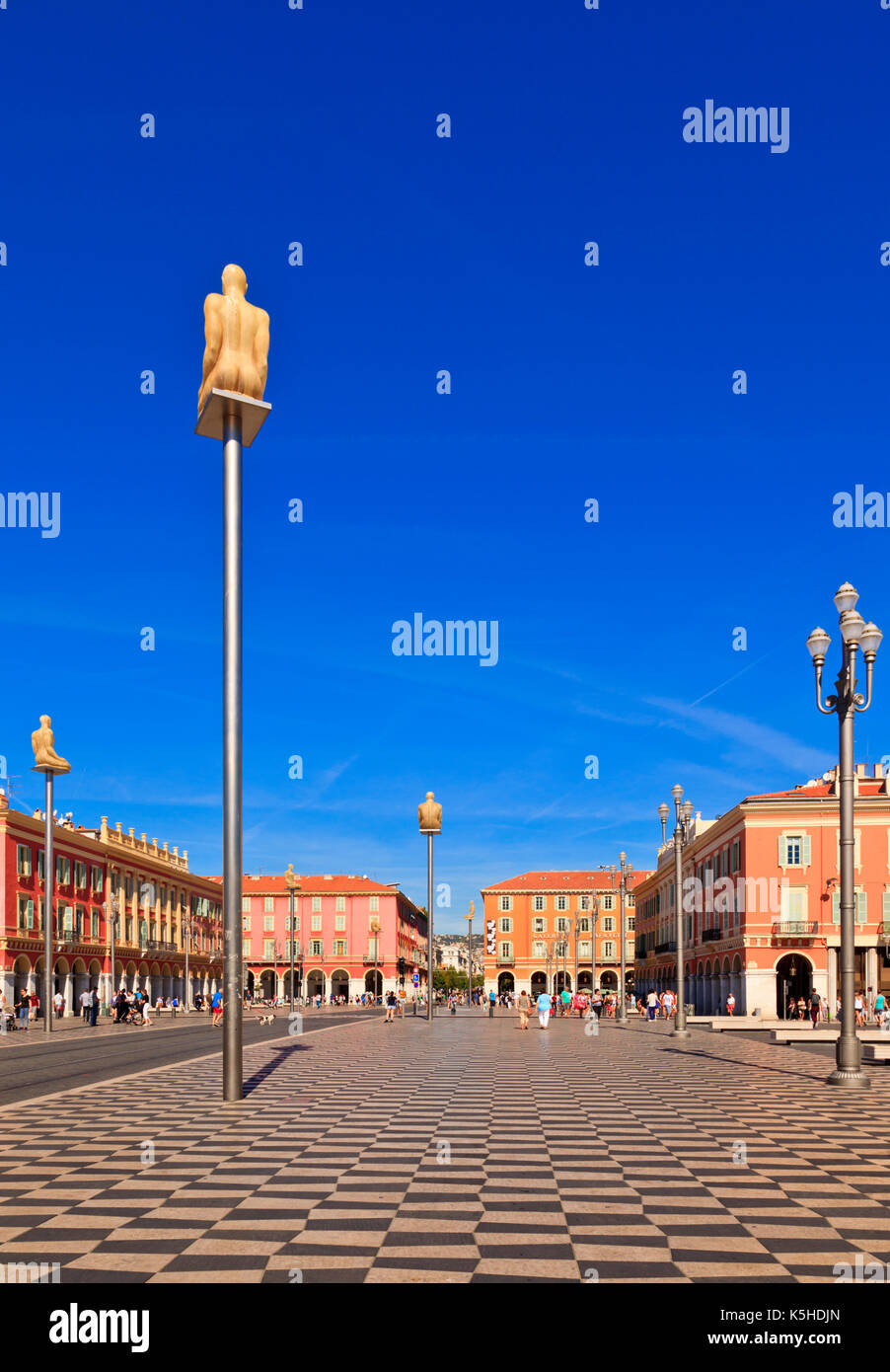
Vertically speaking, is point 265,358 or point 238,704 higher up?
point 265,358

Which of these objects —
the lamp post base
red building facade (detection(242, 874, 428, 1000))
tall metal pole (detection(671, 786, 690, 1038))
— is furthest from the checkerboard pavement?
red building facade (detection(242, 874, 428, 1000))

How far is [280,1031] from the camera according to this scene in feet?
141

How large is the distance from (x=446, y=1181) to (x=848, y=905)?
40.9 ft

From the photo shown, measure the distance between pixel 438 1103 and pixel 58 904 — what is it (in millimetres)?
57062

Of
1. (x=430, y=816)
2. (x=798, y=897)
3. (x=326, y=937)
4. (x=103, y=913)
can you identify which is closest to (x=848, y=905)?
(x=430, y=816)

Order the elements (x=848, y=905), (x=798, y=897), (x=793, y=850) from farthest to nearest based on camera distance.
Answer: (x=793, y=850) < (x=798, y=897) < (x=848, y=905)

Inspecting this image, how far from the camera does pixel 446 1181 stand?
32.2 ft

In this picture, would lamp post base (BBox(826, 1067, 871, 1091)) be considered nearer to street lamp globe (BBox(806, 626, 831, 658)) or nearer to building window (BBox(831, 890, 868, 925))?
street lamp globe (BBox(806, 626, 831, 658))

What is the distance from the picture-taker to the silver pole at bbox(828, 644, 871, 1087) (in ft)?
65.8

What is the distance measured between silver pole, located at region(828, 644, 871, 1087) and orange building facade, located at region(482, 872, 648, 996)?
10683 centimetres

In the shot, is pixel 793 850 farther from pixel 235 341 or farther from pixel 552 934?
pixel 552 934

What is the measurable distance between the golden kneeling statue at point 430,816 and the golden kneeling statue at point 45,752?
1349 cm
